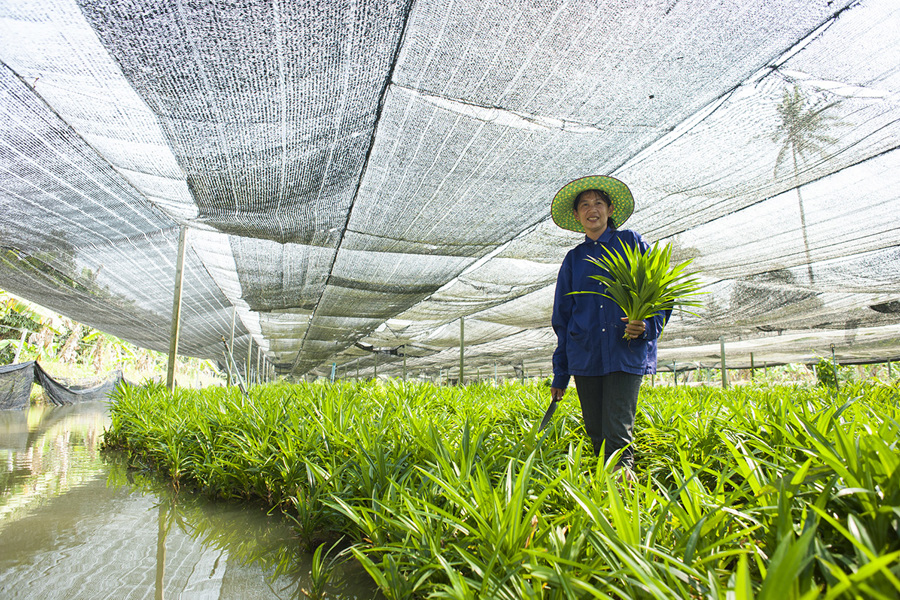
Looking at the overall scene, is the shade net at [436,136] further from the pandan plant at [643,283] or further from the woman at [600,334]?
the pandan plant at [643,283]

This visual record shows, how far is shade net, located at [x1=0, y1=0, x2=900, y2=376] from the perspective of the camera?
6.54 ft

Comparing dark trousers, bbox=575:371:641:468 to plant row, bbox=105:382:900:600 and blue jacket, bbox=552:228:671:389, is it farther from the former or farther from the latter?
plant row, bbox=105:382:900:600

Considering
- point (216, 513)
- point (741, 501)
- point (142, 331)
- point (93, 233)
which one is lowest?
point (216, 513)

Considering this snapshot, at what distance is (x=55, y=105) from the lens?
2510 millimetres

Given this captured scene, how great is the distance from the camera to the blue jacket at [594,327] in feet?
6.82

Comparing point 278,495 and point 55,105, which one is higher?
point 55,105

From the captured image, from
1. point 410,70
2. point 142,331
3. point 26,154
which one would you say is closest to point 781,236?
point 410,70

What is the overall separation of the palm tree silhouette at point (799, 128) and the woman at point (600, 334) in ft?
3.56

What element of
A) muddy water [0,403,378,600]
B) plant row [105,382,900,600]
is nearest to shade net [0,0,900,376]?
plant row [105,382,900,600]

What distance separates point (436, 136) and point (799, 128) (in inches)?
89.3

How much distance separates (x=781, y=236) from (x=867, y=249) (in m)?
1.08

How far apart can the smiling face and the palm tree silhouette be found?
1.16 m

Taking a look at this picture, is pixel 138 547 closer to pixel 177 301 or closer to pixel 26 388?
pixel 177 301

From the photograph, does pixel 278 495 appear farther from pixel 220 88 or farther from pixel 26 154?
pixel 26 154
